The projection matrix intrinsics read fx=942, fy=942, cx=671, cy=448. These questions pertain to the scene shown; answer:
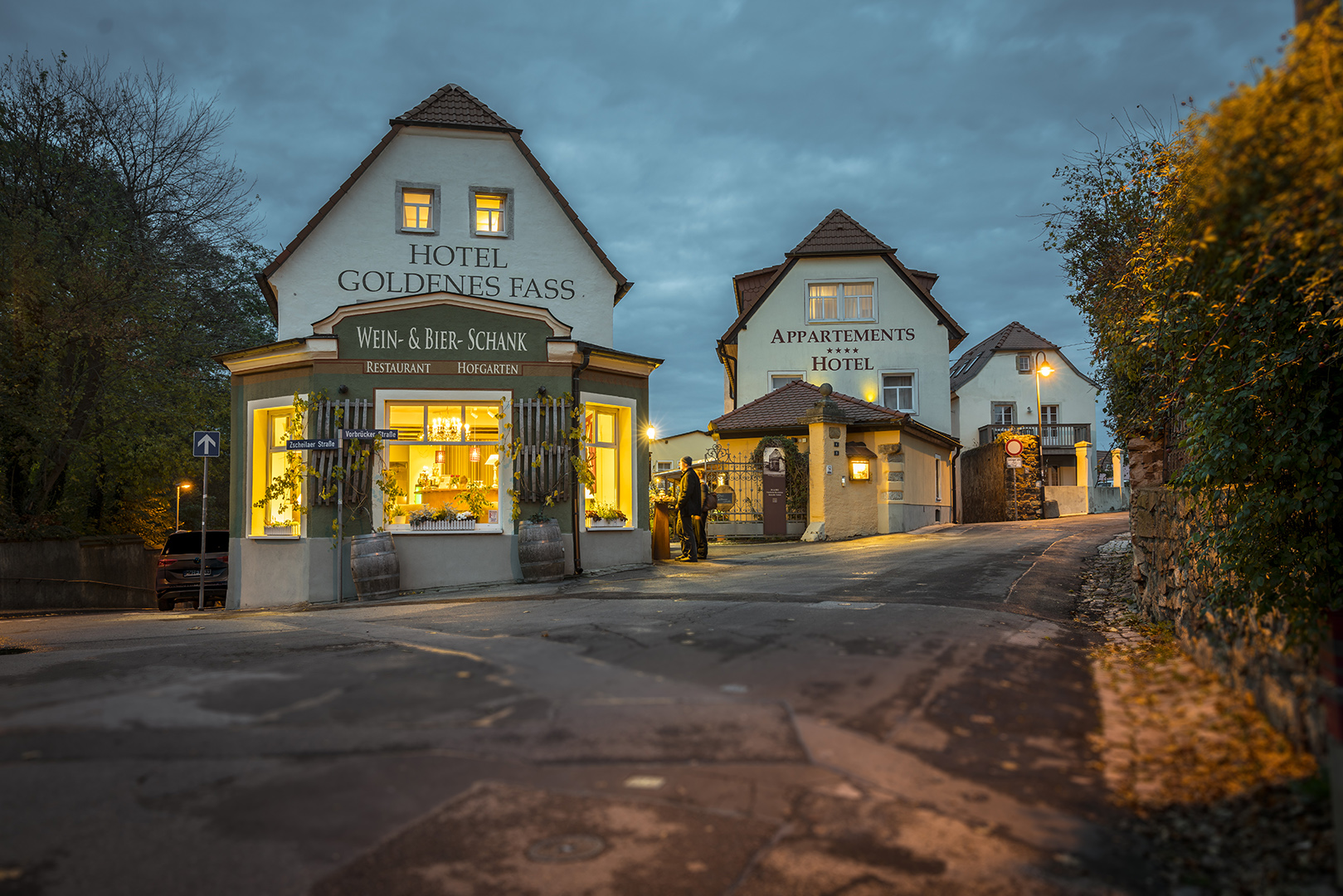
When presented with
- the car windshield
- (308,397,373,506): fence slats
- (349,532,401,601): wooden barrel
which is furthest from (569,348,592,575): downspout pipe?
the car windshield

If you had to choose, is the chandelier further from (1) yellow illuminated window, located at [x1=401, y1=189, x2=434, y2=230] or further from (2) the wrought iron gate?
(2) the wrought iron gate

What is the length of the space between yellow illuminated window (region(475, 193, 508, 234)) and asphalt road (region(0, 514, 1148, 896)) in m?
13.3

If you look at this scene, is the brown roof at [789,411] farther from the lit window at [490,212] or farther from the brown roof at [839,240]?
the lit window at [490,212]

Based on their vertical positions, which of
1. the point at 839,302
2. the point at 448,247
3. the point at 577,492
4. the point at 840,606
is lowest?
the point at 840,606

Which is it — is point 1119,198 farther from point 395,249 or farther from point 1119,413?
point 395,249

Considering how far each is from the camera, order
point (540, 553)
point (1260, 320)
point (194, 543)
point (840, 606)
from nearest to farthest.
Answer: point (1260, 320) → point (840, 606) → point (540, 553) → point (194, 543)

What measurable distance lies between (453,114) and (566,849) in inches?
767

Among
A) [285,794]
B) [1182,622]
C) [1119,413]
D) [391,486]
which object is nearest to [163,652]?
[285,794]

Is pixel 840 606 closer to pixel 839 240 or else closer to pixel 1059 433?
pixel 839 240

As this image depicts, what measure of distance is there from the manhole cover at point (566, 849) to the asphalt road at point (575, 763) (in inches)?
0.4

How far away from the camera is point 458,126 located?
2025 cm

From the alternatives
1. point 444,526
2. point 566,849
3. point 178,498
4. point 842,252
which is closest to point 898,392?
point 842,252

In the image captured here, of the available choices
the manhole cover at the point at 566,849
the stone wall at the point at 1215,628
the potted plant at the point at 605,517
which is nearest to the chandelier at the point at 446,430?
the potted plant at the point at 605,517

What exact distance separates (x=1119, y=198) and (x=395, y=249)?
552 inches
